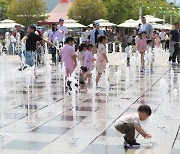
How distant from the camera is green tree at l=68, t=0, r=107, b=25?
49938 mm

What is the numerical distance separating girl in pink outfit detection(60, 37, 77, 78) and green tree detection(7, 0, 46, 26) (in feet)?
117

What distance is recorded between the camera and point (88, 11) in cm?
5069

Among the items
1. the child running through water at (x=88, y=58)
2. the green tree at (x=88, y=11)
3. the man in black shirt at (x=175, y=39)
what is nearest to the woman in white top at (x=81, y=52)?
the child running through water at (x=88, y=58)

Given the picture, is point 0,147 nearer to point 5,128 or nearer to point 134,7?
point 5,128

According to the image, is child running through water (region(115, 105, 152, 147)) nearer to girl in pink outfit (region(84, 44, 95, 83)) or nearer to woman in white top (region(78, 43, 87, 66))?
girl in pink outfit (region(84, 44, 95, 83))

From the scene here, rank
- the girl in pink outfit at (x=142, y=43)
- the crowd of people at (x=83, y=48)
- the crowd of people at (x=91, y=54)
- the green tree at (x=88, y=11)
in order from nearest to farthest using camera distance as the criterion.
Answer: the crowd of people at (x=91, y=54) < the crowd of people at (x=83, y=48) < the girl in pink outfit at (x=142, y=43) < the green tree at (x=88, y=11)

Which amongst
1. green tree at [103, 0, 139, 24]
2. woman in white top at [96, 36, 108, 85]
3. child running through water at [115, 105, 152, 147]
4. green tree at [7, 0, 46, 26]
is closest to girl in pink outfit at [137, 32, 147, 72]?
woman in white top at [96, 36, 108, 85]

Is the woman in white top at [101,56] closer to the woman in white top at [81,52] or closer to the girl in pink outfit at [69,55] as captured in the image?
the girl in pink outfit at [69,55]

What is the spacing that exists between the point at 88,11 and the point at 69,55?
40.0 meters

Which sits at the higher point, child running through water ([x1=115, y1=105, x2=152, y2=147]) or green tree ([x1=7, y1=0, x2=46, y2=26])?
green tree ([x1=7, y1=0, x2=46, y2=26])

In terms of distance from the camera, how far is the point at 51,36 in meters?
17.6

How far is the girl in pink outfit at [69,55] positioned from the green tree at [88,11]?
127ft

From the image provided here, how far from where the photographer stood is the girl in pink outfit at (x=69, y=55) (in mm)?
11180

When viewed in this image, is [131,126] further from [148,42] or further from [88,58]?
[148,42]
